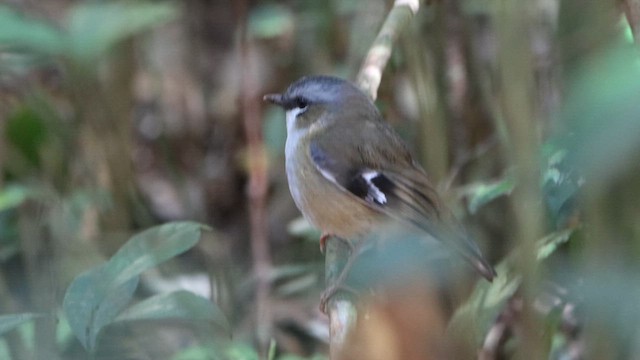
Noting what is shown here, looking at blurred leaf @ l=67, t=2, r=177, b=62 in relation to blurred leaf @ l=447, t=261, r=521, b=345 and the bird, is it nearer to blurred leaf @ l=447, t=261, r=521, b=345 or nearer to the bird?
the bird

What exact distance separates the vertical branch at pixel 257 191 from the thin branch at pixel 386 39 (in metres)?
1.33

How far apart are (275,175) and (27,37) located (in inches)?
84.8

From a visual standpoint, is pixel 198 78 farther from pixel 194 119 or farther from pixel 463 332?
pixel 463 332

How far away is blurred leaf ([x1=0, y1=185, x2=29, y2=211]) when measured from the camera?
3695 millimetres

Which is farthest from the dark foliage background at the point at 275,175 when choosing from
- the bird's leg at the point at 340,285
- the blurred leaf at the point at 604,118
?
the bird's leg at the point at 340,285

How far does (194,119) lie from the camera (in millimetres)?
6121

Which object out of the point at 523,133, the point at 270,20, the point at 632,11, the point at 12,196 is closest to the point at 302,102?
the point at 12,196

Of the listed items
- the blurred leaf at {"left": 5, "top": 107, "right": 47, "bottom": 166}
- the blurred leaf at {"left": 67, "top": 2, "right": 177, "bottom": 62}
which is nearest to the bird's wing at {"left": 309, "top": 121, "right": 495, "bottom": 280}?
the blurred leaf at {"left": 67, "top": 2, "right": 177, "bottom": 62}

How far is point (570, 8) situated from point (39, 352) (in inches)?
63.1

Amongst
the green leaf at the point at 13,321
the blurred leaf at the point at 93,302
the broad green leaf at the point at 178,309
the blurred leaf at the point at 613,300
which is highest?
Answer: the blurred leaf at the point at 613,300

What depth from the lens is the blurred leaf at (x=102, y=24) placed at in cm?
361

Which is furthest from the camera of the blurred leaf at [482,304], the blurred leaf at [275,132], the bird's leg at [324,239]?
the blurred leaf at [275,132]

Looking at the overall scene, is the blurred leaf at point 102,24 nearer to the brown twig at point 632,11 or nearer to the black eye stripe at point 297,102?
the black eye stripe at point 297,102

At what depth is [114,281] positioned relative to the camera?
7.06ft
